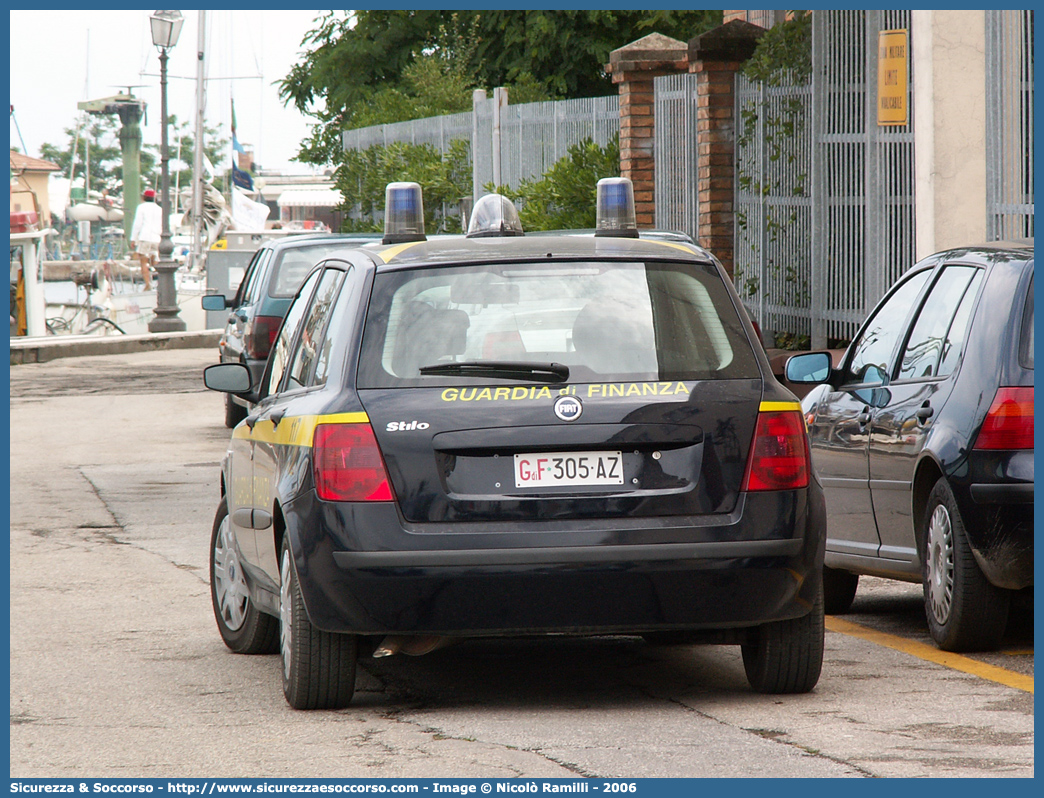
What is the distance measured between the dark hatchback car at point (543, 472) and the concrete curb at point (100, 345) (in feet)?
80.2

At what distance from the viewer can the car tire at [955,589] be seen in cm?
652

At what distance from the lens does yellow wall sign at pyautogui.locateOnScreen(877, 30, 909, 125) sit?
12.8 metres

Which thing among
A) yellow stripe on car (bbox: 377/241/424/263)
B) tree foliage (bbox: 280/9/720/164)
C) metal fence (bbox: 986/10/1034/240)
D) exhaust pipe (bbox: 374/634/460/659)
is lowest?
exhaust pipe (bbox: 374/634/460/659)

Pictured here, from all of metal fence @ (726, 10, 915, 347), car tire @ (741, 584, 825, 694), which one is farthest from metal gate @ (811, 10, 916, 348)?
car tire @ (741, 584, 825, 694)

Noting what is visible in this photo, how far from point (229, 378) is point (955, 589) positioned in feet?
9.83

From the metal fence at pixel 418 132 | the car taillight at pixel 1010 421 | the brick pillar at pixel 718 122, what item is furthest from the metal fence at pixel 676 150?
the car taillight at pixel 1010 421

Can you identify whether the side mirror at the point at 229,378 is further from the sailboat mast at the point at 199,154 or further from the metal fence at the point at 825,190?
the sailboat mast at the point at 199,154

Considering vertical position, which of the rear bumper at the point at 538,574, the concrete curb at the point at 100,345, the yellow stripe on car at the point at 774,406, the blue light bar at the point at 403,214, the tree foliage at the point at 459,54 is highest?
the tree foliage at the point at 459,54

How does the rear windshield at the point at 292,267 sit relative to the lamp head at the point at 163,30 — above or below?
below

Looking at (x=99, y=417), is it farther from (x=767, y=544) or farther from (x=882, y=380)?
(x=767, y=544)

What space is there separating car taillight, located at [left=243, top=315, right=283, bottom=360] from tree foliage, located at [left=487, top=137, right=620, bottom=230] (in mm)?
5140

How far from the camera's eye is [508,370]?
5645 mm

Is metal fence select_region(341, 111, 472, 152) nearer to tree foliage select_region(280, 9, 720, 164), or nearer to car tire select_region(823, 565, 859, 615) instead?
tree foliage select_region(280, 9, 720, 164)

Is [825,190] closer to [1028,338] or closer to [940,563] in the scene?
[940,563]
